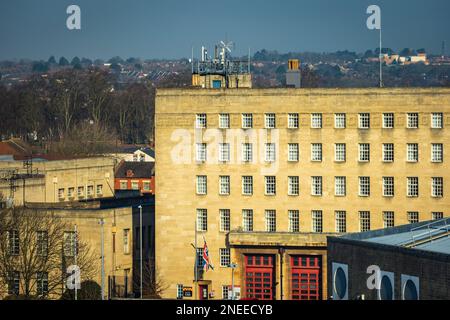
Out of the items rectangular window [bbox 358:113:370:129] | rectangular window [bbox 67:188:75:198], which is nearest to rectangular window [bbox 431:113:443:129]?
rectangular window [bbox 358:113:370:129]

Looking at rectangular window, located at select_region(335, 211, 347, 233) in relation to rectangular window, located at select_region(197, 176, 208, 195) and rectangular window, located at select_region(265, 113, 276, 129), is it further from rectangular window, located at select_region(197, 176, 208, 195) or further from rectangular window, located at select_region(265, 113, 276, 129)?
rectangular window, located at select_region(197, 176, 208, 195)

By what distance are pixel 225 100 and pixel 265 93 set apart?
8.29 ft

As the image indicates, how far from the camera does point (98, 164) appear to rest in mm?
117562

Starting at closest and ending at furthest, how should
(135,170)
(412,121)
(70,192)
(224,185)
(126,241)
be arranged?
(412,121), (224,185), (126,241), (70,192), (135,170)

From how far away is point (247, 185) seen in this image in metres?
90.2

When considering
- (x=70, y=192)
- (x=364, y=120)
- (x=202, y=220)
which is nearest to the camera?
(x=364, y=120)

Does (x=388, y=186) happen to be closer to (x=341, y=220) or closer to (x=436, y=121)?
(x=341, y=220)

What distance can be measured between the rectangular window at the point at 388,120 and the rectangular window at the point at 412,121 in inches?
37.6

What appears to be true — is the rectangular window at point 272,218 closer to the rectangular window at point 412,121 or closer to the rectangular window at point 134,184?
the rectangular window at point 412,121

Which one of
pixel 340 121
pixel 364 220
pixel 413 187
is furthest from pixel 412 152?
pixel 364 220

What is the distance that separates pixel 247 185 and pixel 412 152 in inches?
410

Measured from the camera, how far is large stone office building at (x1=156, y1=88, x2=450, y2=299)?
87562 millimetres
